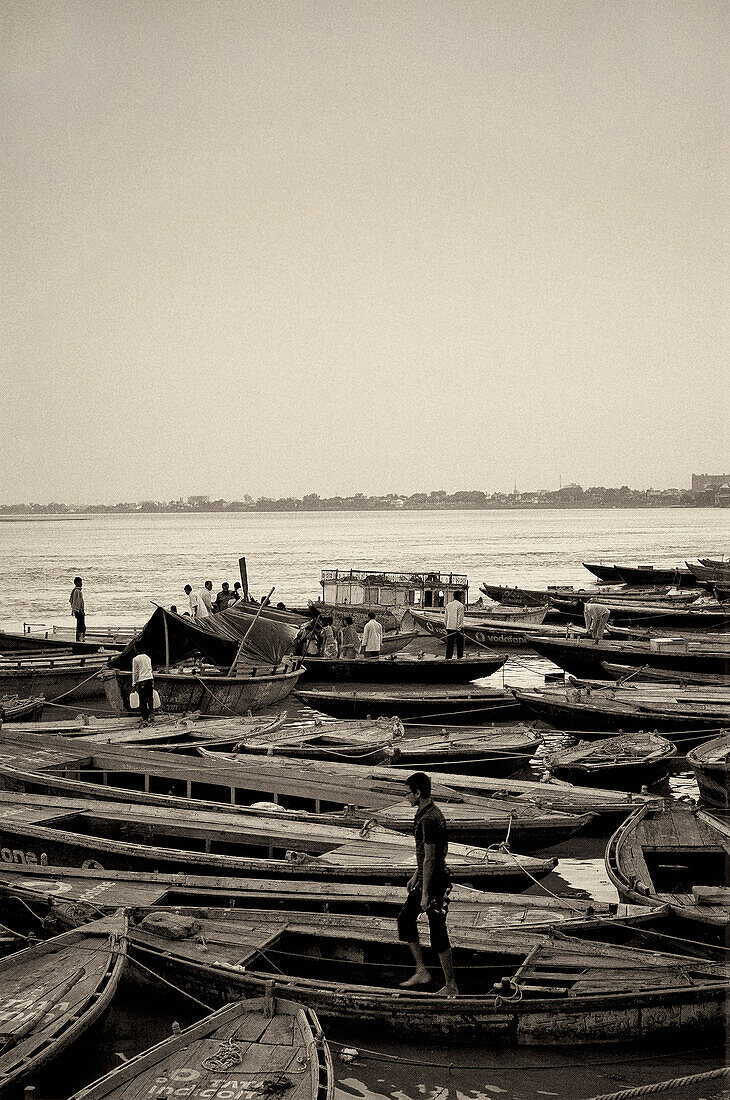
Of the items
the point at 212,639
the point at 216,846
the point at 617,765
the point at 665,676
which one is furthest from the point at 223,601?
the point at 216,846

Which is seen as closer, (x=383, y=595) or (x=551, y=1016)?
(x=551, y=1016)

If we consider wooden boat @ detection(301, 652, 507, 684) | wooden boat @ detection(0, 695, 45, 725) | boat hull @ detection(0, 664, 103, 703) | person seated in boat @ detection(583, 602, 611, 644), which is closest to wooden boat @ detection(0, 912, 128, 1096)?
wooden boat @ detection(0, 695, 45, 725)

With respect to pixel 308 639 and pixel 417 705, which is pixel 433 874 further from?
pixel 308 639

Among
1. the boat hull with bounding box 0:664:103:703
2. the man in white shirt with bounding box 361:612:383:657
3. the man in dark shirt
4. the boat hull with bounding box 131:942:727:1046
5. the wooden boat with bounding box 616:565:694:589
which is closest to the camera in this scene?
the boat hull with bounding box 131:942:727:1046

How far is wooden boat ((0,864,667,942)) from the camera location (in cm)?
939

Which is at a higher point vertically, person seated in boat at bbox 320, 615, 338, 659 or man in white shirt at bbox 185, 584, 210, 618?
man in white shirt at bbox 185, 584, 210, 618

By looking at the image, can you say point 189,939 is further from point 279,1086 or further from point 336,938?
point 279,1086

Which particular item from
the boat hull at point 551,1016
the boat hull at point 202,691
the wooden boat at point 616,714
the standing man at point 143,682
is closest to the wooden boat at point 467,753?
the wooden boat at point 616,714

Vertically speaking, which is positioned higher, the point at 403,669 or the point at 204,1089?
the point at 204,1089

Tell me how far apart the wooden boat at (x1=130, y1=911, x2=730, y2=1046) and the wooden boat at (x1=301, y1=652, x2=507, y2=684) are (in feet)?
52.9

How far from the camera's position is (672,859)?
11461 millimetres

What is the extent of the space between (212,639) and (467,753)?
8.73 meters

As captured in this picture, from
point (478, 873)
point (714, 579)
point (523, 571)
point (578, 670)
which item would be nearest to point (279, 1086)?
point (478, 873)

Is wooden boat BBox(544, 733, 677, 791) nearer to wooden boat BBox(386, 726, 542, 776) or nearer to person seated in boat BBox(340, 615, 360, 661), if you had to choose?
wooden boat BBox(386, 726, 542, 776)
